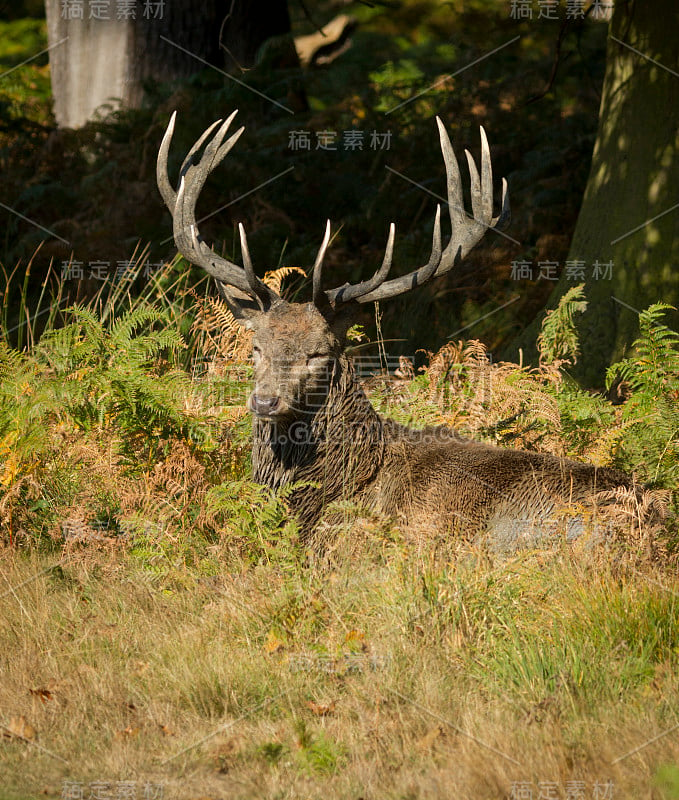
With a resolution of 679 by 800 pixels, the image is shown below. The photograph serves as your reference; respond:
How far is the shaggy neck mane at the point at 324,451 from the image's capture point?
5.65 metres

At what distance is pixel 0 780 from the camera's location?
12.2 ft

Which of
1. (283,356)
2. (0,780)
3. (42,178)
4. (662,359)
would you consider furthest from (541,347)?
(42,178)

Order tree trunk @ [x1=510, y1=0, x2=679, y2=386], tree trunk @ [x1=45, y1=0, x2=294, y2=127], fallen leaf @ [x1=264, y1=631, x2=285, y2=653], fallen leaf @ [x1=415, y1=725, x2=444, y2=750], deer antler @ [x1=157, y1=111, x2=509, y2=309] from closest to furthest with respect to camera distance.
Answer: fallen leaf @ [x1=415, y1=725, x2=444, y2=750]
fallen leaf @ [x1=264, y1=631, x2=285, y2=653]
deer antler @ [x1=157, y1=111, x2=509, y2=309]
tree trunk @ [x1=510, y1=0, x2=679, y2=386]
tree trunk @ [x1=45, y1=0, x2=294, y2=127]

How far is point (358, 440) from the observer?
5.70 metres

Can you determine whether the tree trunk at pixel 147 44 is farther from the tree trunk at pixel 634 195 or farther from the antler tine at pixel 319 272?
the antler tine at pixel 319 272

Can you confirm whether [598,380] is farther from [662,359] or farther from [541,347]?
[662,359]

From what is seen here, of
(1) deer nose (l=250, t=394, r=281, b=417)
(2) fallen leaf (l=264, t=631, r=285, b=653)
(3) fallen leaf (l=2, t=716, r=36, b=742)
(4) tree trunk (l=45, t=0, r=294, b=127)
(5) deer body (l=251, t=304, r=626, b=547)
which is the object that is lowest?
(3) fallen leaf (l=2, t=716, r=36, b=742)

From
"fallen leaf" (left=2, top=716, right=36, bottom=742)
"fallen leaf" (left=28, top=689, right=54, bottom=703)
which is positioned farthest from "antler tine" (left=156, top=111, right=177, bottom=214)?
"fallen leaf" (left=2, top=716, right=36, bottom=742)

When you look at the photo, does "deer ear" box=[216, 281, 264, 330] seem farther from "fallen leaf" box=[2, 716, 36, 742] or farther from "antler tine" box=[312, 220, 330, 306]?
"fallen leaf" box=[2, 716, 36, 742]

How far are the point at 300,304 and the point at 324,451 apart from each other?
2.83 ft

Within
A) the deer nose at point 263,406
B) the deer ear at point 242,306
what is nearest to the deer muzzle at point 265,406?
the deer nose at point 263,406

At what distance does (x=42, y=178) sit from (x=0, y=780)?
31.6 feet

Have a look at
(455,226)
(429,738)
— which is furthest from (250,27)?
(429,738)

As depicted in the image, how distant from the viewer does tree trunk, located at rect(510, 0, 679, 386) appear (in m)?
8.26
